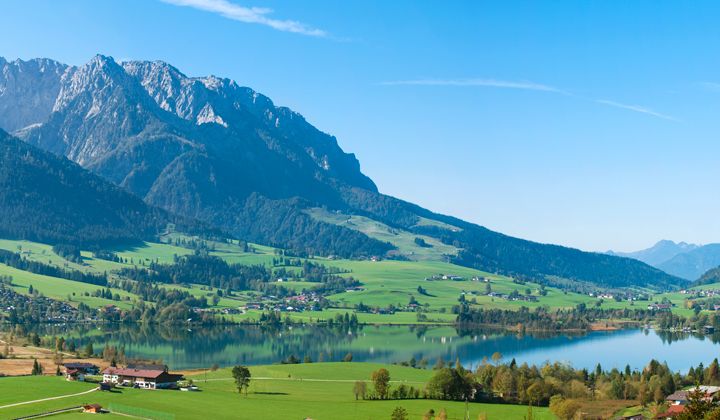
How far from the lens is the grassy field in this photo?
3039 inches

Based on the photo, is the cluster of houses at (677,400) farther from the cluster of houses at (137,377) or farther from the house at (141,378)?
the house at (141,378)

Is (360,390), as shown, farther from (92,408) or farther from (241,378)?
(92,408)

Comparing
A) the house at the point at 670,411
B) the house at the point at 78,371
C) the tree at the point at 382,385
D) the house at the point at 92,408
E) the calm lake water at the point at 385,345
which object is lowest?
the house at the point at 670,411

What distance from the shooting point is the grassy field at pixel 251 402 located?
77188 millimetres

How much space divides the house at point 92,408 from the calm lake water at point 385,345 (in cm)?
4492

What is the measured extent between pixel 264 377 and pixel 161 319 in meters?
96.0

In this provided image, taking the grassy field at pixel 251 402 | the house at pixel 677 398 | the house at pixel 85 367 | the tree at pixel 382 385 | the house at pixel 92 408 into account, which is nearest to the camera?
the house at pixel 92 408

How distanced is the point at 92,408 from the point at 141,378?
17.6m

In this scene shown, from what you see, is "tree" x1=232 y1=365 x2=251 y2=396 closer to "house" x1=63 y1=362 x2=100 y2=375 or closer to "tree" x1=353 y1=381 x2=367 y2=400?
"tree" x1=353 y1=381 x2=367 y2=400

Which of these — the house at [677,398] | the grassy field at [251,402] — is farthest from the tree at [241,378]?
the house at [677,398]

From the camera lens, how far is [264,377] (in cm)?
10456

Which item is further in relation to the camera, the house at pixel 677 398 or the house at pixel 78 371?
the house at pixel 78 371

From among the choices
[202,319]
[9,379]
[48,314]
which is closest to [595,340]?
[202,319]

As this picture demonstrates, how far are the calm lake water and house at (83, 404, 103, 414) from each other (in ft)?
147
